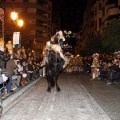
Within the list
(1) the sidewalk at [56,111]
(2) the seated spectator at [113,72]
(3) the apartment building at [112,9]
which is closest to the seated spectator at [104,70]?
(2) the seated spectator at [113,72]

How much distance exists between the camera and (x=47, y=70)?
15188mm

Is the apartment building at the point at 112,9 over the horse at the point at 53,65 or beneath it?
over

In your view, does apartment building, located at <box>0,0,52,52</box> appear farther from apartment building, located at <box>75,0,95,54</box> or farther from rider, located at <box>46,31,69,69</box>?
rider, located at <box>46,31,69,69</box>

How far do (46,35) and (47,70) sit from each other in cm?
8007

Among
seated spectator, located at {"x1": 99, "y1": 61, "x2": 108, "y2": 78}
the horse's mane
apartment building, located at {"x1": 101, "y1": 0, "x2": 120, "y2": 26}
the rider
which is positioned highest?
apartment building, located at {"x1": 101, "y1": 0, "x2": 120, "y2": 26}

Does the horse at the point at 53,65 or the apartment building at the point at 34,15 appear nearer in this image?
the horse at the point at 53,65

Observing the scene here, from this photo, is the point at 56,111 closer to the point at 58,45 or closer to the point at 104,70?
the point at 58,45

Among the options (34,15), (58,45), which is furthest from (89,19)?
(58,45)

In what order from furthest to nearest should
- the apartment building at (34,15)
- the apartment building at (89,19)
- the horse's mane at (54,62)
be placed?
the apartment building at (89,19)
the apartment building at (34,15)
the horse's mane at (54,62)

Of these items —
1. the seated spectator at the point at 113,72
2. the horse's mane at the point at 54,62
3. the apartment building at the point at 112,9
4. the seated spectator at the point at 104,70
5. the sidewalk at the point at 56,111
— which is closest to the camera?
the sidewalk at the point at 56,111

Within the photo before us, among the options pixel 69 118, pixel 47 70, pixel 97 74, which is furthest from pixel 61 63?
pixel 97 74

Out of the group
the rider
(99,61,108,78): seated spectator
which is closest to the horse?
the rider

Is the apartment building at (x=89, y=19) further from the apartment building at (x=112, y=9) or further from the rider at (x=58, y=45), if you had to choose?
the rider at (x=58, y=45)

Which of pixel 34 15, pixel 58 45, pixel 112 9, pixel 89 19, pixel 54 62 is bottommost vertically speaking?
pixel 54 62
